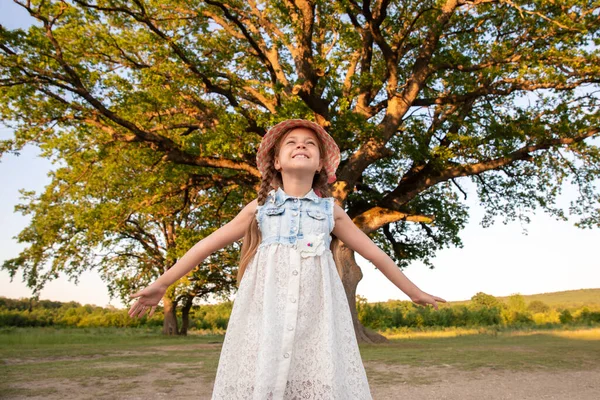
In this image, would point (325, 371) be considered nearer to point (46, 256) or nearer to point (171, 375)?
point (171, 375)

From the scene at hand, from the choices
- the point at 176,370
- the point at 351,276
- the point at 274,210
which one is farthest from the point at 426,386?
the point at 351,276

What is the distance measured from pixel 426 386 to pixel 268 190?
4985 mm

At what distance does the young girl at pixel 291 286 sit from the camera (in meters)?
2.94

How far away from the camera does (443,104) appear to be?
17.1 metres

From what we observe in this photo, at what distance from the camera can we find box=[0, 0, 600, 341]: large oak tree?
13945mm

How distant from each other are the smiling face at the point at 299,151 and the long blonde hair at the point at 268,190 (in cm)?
9

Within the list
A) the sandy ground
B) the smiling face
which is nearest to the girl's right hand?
the smiling face

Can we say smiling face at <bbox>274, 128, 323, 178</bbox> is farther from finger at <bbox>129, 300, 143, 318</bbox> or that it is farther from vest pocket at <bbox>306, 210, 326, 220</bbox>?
finger at <bbox>129, 300, 143, 318</bbox>

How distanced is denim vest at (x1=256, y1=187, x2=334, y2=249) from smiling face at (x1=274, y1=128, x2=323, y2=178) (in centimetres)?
19

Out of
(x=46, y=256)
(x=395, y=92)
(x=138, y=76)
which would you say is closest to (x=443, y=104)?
(x=395, y=92)

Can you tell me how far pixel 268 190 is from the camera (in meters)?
3.63

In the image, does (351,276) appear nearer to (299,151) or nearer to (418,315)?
(299,151)

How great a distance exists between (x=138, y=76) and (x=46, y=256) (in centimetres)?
1194

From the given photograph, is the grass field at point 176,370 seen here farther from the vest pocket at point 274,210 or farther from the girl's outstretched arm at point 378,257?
the vest pocket at point 274,210
